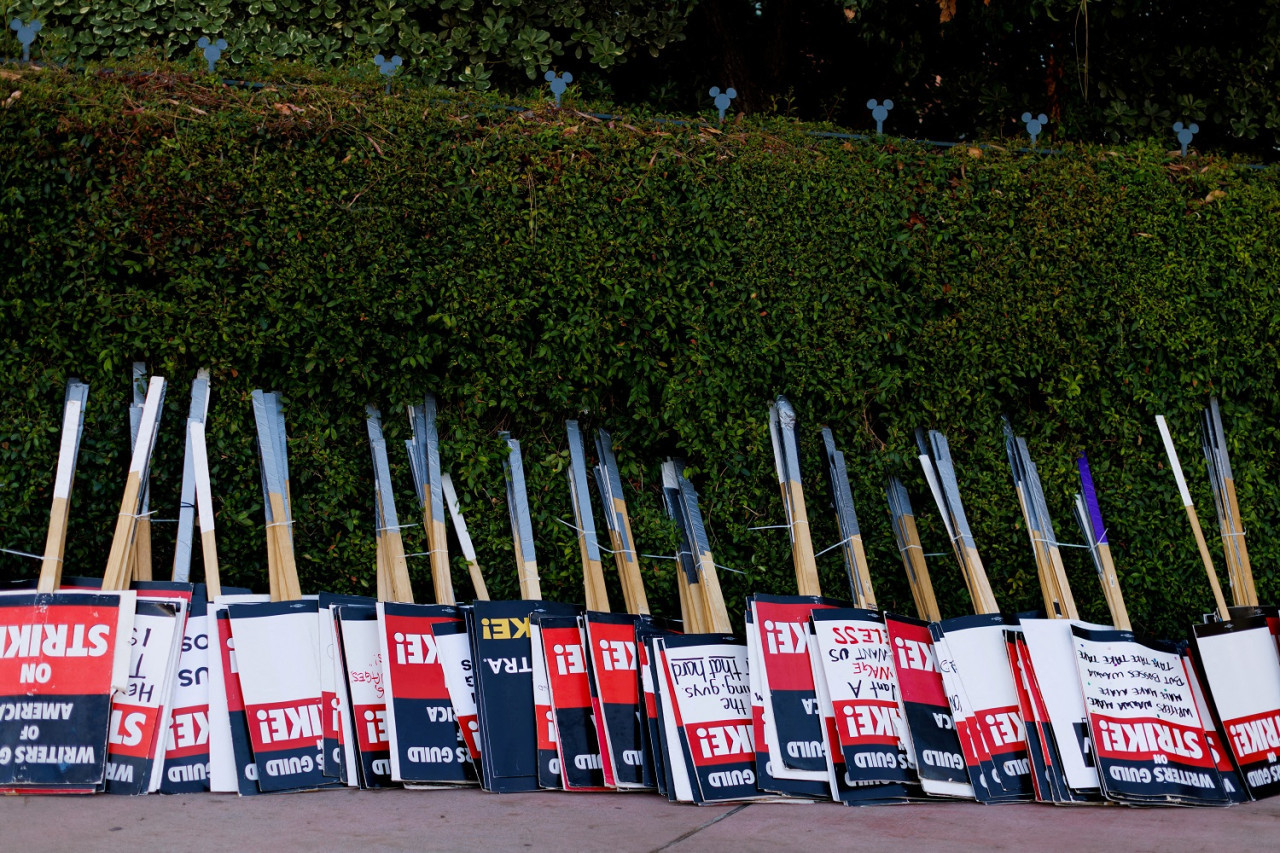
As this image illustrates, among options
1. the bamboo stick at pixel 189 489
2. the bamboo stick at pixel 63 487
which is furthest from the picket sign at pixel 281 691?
the bamboo stick at pixel 63 487

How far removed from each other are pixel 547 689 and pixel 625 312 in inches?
71.8

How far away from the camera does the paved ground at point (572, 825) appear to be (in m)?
Result: 3.77

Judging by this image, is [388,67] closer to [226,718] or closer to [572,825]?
[226,718]

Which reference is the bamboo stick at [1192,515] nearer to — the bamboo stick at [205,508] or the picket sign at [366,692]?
the picket sign at [366,692]

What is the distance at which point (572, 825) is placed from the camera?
407cm

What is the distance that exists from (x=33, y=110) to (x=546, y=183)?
2232 millimetres

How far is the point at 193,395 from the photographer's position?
489 centimetres

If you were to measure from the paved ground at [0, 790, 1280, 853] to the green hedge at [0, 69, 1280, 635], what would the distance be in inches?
48.6

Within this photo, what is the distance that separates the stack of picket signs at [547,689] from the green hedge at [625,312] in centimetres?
23

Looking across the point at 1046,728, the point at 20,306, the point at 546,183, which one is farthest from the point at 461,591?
the point at 1046,728

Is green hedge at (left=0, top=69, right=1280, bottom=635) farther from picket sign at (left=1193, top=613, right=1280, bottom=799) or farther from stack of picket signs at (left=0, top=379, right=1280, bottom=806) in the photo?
picket sign at (left=1193, top=613, right=1280, bottom=799)

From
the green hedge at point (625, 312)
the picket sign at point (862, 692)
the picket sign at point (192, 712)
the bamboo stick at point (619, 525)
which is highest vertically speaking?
the green hedge at point (625, 312)

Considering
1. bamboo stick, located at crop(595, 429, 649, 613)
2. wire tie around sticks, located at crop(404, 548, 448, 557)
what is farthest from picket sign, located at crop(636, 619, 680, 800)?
wire tie around sticks, located at crop(404, 548, 448, 557)

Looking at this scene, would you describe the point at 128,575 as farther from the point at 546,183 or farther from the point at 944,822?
the point at 944,822
